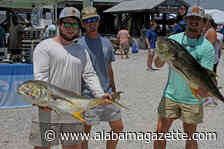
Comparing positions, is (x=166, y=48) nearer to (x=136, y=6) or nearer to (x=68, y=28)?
(x=68, y=28)

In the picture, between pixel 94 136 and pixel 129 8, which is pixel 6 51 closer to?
pixel 94 136

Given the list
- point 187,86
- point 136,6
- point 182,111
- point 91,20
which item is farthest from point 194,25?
point 136,6

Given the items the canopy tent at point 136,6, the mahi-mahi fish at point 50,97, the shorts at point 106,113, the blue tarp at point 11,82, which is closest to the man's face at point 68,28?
the mahi-mahi fish at point 50,97

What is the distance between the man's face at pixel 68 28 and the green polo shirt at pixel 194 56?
1242 millimetres

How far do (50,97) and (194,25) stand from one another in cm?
178

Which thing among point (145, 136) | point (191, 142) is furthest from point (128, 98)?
point (191, 142)

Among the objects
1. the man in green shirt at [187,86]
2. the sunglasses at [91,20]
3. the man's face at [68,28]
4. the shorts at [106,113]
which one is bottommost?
the shorts at [106,113]

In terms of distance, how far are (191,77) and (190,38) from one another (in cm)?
73

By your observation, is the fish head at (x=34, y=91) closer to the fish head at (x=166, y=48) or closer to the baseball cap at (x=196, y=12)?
the fish head at (x=166, y=48)

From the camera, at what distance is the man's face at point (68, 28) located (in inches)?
109

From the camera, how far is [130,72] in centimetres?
1166

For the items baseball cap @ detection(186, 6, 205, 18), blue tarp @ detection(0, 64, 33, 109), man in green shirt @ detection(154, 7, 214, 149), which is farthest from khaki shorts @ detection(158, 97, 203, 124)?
blue tarp @ detection(0, 64, 33, 109)

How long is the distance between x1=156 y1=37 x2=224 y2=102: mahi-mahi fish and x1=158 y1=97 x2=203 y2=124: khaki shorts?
58 cm

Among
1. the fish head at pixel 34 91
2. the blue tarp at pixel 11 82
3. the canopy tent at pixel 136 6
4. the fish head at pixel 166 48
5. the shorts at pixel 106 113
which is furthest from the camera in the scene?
the canopy tent at pixel 136 6
